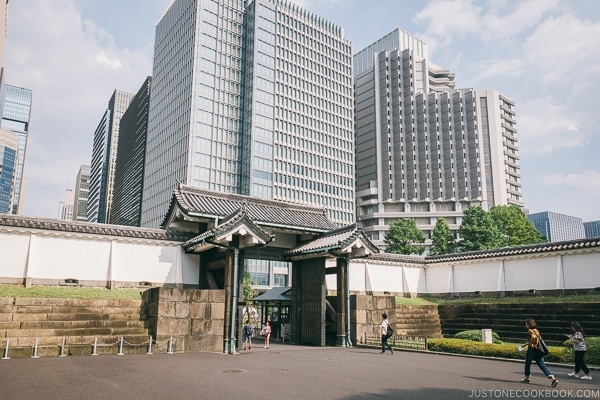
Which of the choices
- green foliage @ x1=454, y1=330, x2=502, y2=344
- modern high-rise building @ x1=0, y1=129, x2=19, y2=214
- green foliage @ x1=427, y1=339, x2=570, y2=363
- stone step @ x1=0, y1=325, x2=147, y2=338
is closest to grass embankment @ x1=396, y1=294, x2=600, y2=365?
green foliage @ x1=427, y1=339, x2=570, y2=363

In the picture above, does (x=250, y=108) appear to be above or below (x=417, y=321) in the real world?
above

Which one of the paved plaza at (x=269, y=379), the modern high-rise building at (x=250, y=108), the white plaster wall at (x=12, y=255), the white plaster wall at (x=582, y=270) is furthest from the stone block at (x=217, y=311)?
the modern high-rise building at (x=250, y=108)

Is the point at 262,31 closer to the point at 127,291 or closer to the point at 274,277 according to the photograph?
the point at 274,277

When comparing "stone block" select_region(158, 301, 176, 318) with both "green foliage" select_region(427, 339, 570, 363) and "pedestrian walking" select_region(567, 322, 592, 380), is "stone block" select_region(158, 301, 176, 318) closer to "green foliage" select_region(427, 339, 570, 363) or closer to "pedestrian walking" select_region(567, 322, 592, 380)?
"green foliage" select_region(427, 339, 570, 363)

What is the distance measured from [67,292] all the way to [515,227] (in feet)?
181

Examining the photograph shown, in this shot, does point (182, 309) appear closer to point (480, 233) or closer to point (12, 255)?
point (12, 255)

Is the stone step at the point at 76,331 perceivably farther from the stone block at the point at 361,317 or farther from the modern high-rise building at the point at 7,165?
the modern high-rise building at the point at 7,165

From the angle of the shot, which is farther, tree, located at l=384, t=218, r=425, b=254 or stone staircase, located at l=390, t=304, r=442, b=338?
tree, located at l=384, t=218, r=425, b=254

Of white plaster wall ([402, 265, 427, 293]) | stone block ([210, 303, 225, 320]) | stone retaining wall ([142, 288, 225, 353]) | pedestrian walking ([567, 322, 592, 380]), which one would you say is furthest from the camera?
white plaster wall ([402, 265, 427, 293])

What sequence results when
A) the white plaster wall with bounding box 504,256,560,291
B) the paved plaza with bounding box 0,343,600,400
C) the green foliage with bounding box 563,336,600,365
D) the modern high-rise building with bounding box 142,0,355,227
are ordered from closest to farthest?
the paved plaza with bounding box 0,343,600,400, the green foliage with bounding box 563,336,600,365, the white plaster wall with bounding box 504,256,560,291, the modern high-rise building with bounding box 142,0,355,227

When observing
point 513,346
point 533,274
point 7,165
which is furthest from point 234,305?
point 7,165

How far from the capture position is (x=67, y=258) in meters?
21.9

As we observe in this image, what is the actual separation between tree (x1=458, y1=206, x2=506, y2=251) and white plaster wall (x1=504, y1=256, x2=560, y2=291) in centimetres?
2920

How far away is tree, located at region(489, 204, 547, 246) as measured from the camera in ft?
186
